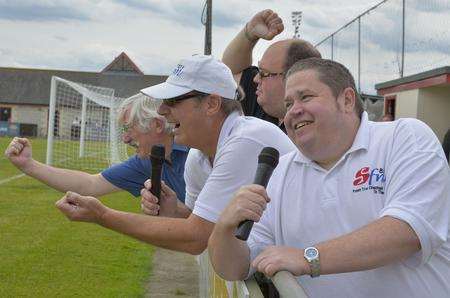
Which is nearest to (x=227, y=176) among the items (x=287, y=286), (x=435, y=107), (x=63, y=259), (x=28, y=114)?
(x=287, y=286)

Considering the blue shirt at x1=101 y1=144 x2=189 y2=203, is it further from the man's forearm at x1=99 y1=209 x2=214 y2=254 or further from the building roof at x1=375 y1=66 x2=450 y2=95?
the building roof at x1=375 y1=66 x2=450 y2=95

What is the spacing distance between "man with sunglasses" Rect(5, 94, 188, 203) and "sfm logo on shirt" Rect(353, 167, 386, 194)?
1875mm

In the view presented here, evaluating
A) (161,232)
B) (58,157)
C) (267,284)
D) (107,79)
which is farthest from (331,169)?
(107,79)

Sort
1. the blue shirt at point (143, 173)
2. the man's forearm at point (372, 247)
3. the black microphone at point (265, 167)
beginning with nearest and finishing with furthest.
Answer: the man's forearm at point (372, 247), the black microphone at point (265, 167), the blue shirt at point (143, 173)

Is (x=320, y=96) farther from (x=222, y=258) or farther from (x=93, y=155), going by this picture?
(x=93, y=155)

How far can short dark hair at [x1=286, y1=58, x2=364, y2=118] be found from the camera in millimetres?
2703

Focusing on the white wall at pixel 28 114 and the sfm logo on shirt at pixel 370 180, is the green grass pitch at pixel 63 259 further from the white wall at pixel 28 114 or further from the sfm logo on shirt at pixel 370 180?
the white wall at pixel 28 114

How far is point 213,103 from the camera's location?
11.4 feet

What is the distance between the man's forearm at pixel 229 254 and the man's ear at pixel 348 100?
61 cm

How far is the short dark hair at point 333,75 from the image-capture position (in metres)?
2.70

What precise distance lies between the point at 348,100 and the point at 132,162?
91.2 inches

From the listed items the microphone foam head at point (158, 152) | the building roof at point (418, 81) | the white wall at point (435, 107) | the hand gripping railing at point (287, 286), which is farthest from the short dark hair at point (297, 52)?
the white wall at point (435, 107)

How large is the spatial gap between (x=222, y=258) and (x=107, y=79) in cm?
9312

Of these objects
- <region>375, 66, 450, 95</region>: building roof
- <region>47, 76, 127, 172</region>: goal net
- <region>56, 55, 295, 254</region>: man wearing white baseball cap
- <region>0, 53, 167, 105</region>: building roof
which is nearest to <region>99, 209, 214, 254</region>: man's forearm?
<region>56, 55, 295, 254</region>: man wearing white baseball cap
